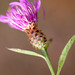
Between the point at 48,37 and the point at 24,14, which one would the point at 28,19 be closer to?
the point at 24,14

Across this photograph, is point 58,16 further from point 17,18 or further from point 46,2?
point 17,18

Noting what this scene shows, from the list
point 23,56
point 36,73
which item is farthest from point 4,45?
point 36,73

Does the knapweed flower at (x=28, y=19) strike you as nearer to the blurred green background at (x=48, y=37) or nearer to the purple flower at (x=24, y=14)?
the purple flower at (x=24, y=14)

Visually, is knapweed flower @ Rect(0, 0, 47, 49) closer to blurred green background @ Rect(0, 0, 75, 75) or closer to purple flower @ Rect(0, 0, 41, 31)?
purple flower @ Rect(0, 0, 41, 31)

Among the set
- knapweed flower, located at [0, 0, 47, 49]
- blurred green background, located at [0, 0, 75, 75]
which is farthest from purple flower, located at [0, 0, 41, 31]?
blurred green background, located at [0, 0, 75, 75]

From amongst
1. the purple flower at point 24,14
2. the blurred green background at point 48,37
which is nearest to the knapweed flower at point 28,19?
the purple flower at point 24,14
